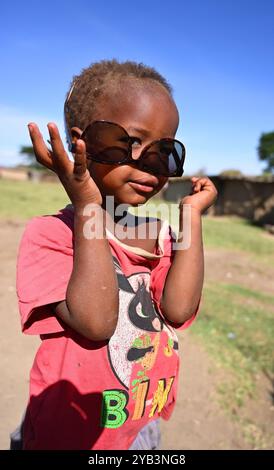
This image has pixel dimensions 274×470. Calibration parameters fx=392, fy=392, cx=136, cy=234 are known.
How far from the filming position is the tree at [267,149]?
43.6m

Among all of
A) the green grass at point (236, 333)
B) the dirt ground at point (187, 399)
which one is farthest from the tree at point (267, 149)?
the dirt ground at point (187, 399)

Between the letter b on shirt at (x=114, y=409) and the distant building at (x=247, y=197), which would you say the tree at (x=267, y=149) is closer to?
the distant building at (x=247, y=197)

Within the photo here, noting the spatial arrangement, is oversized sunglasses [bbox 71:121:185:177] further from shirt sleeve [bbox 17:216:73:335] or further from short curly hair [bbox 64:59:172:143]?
shirt sleeve [bbox 17:216:73:335]

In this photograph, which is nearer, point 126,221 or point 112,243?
point 112,243

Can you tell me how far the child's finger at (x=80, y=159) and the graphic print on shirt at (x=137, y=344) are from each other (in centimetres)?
35

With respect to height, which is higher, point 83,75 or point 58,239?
point 83,75

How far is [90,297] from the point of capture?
0.96 metres

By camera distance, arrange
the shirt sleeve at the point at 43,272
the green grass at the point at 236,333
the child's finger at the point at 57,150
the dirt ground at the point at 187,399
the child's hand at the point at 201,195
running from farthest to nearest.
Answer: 1. the green grass at the point at 236,333
2. the dirt ground at the point at 187,399
3. the child's hand at the point at 201,195
4. the shirt sleeve at the point at 43,272
5. the child's finger at the point at 57,150

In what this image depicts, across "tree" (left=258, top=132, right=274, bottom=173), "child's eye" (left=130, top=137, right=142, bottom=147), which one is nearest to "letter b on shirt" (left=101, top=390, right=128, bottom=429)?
"child's eye" (left=130, top=137, right=142, bottom=147)

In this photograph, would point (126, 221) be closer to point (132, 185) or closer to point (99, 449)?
point (132, 185)

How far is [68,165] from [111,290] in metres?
0.32
